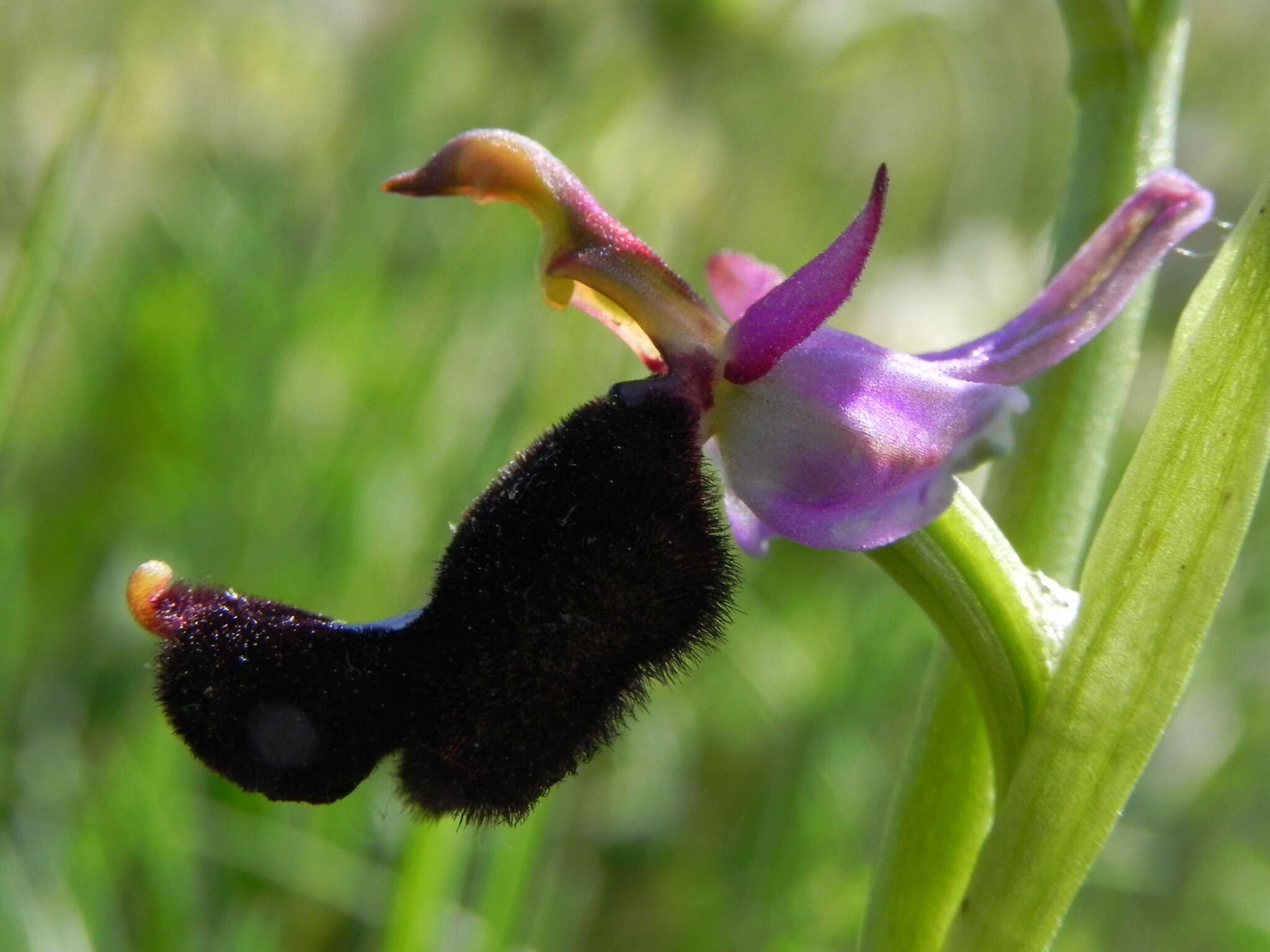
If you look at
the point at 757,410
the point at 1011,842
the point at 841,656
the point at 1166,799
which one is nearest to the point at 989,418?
the point at 757,410

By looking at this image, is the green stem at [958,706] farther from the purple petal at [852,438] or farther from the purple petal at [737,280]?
the purple petal at [737,280]

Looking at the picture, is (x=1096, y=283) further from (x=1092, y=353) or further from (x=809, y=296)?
(x=809, y=296)

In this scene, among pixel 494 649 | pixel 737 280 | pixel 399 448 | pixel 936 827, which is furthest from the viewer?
pixel 399 448

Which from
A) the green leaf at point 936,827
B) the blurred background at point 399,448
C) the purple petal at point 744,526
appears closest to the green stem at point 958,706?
the green leaf at point 936,827

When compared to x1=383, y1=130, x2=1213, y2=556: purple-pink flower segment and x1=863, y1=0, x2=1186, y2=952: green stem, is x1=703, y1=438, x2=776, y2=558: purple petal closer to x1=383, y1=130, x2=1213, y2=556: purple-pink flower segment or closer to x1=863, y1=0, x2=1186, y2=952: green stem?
x1=383, y1=130, x2=1213, y2=556: purple-pink flower segment

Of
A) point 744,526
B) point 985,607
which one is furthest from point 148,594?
point 985,607

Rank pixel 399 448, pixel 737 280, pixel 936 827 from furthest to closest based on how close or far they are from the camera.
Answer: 1. pixel 399 448
2. pixel 737 280
3. pixel 936 827
